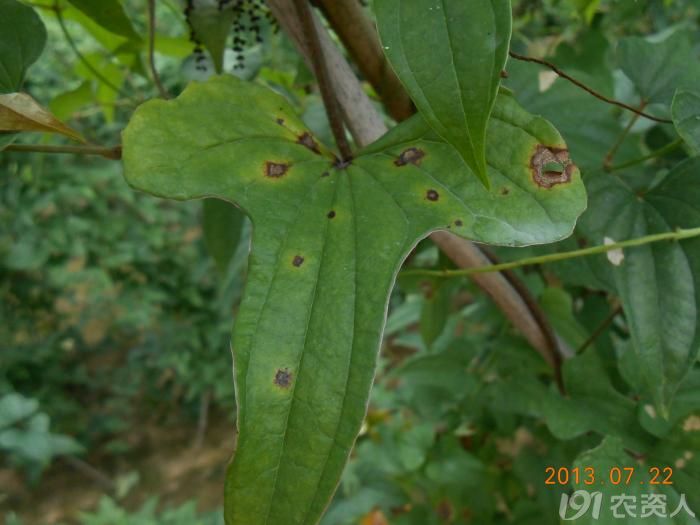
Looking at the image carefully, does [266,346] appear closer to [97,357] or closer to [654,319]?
[654,319]

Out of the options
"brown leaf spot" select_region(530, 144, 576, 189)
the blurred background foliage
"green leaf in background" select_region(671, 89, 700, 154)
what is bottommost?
the blurred background foliage

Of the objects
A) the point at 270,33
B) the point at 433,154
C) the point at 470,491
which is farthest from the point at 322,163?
the point at 470,491

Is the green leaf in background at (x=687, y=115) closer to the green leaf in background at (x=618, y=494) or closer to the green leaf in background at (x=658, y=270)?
the green leaf in background at (x=658, y=270)

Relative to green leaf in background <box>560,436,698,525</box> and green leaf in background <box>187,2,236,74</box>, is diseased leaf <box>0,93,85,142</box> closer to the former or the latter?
green leaf in background <box>187,2,236,74</box>

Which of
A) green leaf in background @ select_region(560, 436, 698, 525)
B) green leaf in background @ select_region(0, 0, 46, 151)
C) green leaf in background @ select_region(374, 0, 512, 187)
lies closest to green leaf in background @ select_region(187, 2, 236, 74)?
green leaf in background @ select_region(0, 0, 46, 151)

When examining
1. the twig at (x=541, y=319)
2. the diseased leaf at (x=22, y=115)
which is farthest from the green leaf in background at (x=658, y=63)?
the diseased leaf at (x=22, y=115)
